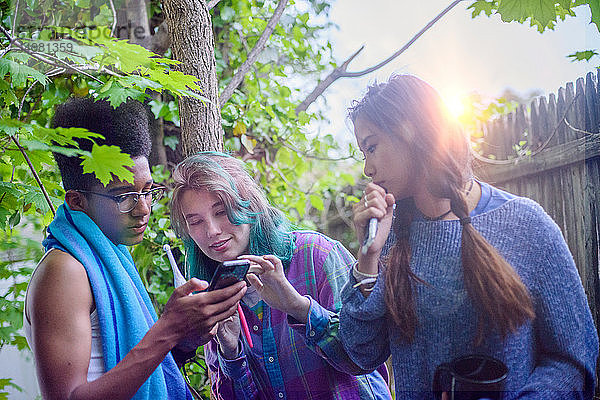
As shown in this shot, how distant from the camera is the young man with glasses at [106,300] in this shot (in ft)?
3.16

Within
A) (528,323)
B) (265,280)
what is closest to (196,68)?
(265,280)

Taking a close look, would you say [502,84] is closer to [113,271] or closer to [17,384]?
[113,271]

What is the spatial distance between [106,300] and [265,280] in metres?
0.32

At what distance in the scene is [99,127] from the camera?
1.16 meters

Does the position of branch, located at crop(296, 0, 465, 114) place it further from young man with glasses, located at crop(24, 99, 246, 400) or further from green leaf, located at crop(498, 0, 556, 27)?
young man with glasses, located at crop(24, 99, 246, 400)

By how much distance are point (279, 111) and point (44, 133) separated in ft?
2.00

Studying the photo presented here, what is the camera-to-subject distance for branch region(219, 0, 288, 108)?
1.42 metres

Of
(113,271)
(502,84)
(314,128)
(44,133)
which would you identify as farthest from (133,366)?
(502,84)

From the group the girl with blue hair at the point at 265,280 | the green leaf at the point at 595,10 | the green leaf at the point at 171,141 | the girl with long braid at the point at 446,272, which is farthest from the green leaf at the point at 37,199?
the green leaf at the point at 595,10

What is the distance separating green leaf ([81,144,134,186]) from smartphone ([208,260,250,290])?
284 millimetres

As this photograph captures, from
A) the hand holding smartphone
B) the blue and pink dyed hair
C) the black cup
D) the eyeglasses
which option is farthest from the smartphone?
the black cup

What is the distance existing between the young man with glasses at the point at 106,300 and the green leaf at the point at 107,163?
46 millimetres

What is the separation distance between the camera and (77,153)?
3.35 feet

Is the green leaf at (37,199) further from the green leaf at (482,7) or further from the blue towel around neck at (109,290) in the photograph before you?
the green leaf at (482,7)
